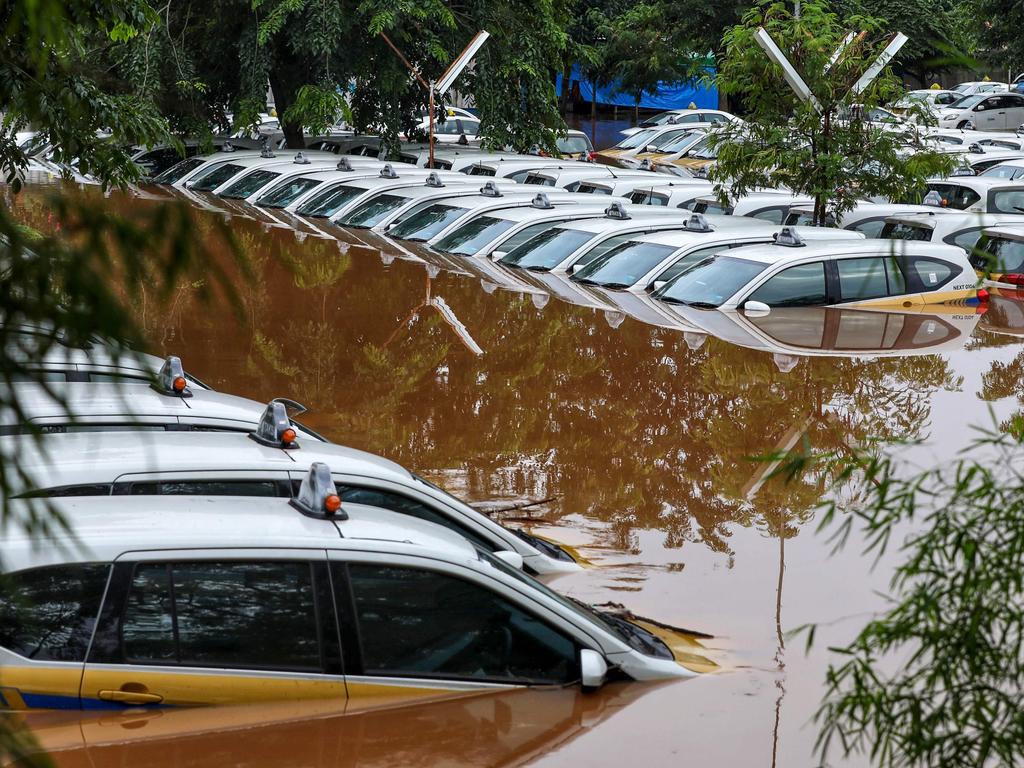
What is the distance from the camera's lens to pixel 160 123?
10453 millimetres

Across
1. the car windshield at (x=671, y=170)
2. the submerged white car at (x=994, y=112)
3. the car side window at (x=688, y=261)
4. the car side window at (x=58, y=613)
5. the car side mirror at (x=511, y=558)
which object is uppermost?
the submerged white car at (x=994, y=112)

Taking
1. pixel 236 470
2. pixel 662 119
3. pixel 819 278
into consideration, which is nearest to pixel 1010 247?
pixel 819 278

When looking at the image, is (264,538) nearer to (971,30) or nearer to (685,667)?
(685,667)

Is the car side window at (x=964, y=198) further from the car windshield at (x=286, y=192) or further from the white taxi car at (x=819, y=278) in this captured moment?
the car windshield at (x=286, y=192)

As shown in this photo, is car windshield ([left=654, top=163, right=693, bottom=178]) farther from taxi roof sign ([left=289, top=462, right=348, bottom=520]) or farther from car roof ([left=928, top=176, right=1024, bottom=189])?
taxi roof sign ([left=289, top=462, right=348, bottom=520])

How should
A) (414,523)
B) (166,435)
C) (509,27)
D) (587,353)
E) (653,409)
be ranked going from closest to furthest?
(414,523) < (166,435) < (653,409) < (587,353) < (509,27)

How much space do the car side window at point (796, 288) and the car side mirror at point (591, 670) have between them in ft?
32.3

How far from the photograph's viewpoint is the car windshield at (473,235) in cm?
1948

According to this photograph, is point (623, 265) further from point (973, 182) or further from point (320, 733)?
point (320, 733)

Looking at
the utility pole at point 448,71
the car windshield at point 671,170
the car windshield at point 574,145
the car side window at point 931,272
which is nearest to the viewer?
the car side window at point 931,272

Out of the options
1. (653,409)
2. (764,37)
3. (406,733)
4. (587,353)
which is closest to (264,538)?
(406,733)

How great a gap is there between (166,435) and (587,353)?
23.6ft

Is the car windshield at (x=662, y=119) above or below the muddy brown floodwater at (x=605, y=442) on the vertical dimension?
above

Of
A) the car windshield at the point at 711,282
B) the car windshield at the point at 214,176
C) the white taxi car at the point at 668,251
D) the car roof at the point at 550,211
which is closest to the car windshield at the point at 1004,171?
the car roof at the point at 550,211
